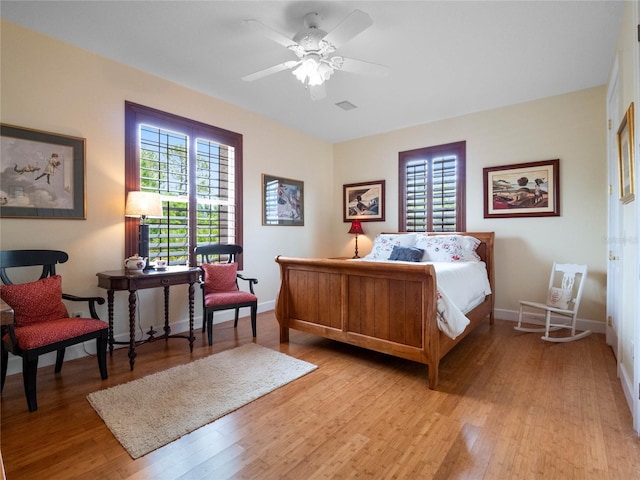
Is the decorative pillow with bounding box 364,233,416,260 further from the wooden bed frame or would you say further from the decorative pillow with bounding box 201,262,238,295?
the decorative pillow with bounding box 201,262,238,295

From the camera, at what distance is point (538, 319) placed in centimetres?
397

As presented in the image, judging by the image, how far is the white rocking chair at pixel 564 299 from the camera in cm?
336

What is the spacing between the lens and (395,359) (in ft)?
9.52

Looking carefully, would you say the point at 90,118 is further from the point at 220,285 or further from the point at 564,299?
the point at 564,299

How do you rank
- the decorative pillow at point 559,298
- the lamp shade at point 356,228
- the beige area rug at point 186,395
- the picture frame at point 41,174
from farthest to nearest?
the lamp shade at point 356,228 < the decorative pillow at point 559,298 < the picture frame at point 41,174 < the beige area rug at point 186,395

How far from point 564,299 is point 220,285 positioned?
3.81 meters

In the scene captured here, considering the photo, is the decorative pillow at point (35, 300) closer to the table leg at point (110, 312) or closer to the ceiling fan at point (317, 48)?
the table leg at point (110, 312)

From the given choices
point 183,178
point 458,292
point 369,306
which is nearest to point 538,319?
point 458,292

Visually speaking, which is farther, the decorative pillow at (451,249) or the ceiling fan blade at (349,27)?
the decorative pillow at (451,249)

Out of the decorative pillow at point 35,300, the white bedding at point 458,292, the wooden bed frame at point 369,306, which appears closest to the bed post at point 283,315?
the wooden bed frame at point 369,306

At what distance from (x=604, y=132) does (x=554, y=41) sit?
151 cm

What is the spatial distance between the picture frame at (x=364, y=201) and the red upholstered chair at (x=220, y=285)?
2306 mm

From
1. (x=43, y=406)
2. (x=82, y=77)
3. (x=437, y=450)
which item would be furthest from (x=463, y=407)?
(x=82, y=77)

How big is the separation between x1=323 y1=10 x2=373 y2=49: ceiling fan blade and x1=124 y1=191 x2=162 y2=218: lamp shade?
2.12 meters
